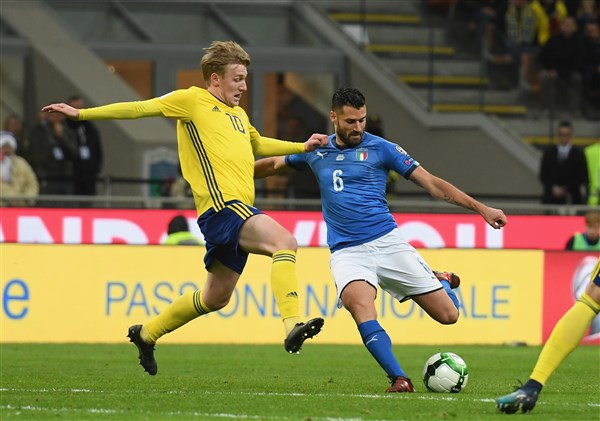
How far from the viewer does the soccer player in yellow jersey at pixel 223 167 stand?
10.2m

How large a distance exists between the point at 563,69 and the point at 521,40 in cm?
112

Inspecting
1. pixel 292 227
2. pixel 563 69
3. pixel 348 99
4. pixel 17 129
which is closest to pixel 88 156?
pixel 17 129

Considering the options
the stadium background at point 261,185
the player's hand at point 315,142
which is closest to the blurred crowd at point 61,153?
the stadium background at point 261,185

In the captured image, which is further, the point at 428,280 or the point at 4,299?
the point at 4,299

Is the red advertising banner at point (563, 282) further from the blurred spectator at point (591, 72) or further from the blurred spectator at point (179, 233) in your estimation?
the blurred spectator at point (591, 72)

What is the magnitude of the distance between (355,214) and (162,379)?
219 centimetres

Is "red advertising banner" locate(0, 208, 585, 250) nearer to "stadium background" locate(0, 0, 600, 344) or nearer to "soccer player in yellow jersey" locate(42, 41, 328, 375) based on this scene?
"stadium background" locate(0, 0, 600, 344)

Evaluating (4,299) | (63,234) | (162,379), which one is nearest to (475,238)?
(63,234)

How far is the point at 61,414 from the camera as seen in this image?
8828 millimetres

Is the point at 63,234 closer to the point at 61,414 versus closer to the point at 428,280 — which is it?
the point at 428,280

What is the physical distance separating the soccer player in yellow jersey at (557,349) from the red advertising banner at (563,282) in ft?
28.5

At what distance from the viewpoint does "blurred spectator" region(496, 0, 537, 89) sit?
25125mm

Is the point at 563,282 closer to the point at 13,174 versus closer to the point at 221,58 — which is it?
the point at 13,174

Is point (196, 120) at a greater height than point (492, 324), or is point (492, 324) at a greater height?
point (196, 120)
